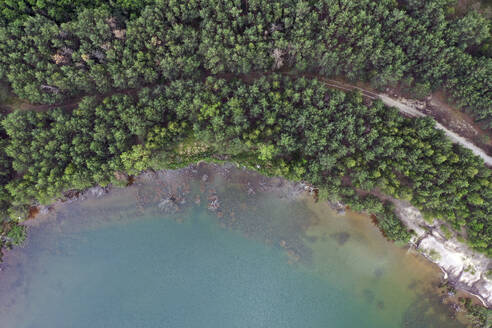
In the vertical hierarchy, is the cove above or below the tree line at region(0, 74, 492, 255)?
below

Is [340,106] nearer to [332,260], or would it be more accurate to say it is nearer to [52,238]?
[332,260]

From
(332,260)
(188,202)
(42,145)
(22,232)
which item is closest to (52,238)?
(22,232)

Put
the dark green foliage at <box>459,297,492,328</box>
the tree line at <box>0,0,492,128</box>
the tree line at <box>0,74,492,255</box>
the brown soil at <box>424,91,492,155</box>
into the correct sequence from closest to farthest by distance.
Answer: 1. the tree line at <box>0,74,492,255</box>
2. the tree line at <box>0,0,492,128</box>
3. the dark green foliage at <box>459,297,492,328</box>
4. the brown soil at <box>424,91,492,155</box>

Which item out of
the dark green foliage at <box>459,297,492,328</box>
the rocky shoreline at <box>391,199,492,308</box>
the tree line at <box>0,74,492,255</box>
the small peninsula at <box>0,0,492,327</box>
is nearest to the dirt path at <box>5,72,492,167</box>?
the small peninsula at <box>0,0,492,327</box>

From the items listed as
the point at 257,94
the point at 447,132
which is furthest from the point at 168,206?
the point at 447,132

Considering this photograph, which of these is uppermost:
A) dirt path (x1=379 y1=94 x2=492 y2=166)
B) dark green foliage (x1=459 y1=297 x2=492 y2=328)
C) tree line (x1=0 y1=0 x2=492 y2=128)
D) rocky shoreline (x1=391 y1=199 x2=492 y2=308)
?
tree line (x1=0 y1=0 x2=492 y2=128)

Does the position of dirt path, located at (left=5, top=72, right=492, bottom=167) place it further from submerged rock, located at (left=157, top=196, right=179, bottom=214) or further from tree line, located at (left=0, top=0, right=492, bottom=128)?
submerged rock, located at (left=157, top=196, right=179, bottom=214)

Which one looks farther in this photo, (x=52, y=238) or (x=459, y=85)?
(x=52, y=238)

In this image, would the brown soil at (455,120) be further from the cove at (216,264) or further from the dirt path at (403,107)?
the cove at (216,264)
